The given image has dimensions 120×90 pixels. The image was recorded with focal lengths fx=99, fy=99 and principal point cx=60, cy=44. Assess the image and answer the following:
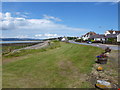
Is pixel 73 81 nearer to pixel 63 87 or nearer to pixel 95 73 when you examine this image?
pixel 63 87

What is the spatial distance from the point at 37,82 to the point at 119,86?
554 centimetres

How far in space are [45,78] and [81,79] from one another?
2.78 metres

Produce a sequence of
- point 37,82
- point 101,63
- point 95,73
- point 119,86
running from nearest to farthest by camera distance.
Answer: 1. point 119,86
2. point 37,82
3. point 95,73
4. point 101,63

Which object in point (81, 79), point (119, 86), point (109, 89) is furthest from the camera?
point (81, 79)

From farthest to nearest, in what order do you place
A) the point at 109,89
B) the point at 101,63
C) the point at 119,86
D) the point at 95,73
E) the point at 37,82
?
the point at 101,63, the point at 95,73, the point at 37,82, the point at 119,86, the point at 109,89

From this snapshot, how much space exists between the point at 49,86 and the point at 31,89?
114 centimetres

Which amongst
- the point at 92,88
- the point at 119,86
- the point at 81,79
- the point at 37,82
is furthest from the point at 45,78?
the point at 119,86

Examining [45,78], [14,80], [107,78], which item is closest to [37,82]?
[45,78]

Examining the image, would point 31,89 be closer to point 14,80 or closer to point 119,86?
point 14,80

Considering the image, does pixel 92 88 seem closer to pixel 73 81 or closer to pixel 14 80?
pixel 73 81

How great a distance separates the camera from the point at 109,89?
6027 millimetres

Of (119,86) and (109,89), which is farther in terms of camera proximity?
(119,86)

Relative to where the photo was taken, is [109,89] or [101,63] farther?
[101,63]

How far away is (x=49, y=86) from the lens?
6477 millimetres
